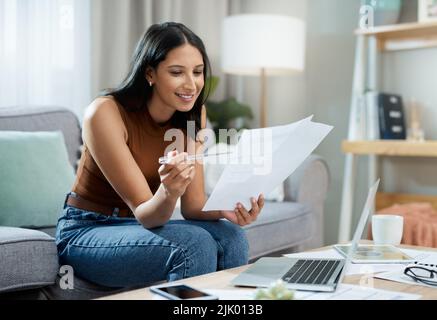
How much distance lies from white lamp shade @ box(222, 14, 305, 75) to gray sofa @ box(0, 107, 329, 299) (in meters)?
0.66

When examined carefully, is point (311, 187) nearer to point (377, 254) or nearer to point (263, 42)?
point (263, 42)

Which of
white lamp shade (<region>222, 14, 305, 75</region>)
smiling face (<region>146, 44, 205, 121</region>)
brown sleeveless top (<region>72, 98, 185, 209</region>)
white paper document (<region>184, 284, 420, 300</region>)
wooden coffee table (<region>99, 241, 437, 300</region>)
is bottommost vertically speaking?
wooden coffee table (<region>99, 241, 437, 300</region>)

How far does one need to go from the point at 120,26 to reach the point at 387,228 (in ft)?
5.82

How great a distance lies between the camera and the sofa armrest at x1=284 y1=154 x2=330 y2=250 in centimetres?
235

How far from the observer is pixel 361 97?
9.11 ft

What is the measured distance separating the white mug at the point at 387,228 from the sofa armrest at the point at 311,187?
950 millimetres

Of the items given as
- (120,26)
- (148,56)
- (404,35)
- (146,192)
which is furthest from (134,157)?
(404,35)

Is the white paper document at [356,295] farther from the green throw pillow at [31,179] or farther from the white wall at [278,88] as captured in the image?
the white wall at [278,88]

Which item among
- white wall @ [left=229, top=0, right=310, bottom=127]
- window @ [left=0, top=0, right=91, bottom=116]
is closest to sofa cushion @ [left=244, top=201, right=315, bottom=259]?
window @ [left=0, top=0, right=91, bottom=116]

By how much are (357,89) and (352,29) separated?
1.54 ft

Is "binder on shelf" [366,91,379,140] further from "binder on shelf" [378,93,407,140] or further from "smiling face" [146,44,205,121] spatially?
"smiling face" [146,44,205,121]

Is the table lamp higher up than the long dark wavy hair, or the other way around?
the table lamp

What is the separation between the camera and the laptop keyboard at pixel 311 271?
0.98 metres
